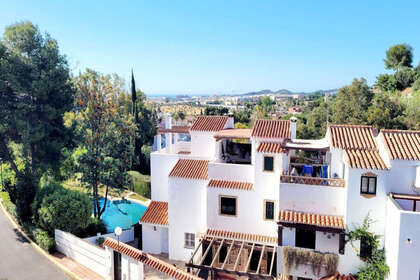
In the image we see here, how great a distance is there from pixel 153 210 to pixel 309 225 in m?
11.8

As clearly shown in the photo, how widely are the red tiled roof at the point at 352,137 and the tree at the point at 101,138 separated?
18.1 metres

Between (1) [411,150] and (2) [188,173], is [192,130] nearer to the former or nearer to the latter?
(2) [188,173]

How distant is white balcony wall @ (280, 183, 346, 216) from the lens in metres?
16.9

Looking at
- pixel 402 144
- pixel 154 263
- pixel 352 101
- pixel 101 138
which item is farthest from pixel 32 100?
pixel 352 101

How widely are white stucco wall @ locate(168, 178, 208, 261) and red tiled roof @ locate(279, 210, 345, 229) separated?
5.95 metres

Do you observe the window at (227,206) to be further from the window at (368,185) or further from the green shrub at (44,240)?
the green shrub at (44,240)

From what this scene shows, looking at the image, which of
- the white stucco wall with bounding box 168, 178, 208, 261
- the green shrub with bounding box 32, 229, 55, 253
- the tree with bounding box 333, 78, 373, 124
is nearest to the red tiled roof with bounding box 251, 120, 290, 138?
the white stucco wall with bounding box 168, 178, 208, 261

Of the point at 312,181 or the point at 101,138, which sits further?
the point at 101,138

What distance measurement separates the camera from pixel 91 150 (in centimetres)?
2711

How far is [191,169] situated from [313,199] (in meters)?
Answer: 8.46

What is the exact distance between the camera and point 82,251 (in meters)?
19.7

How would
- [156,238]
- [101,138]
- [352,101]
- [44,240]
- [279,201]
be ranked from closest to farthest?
[279,201] → [44,240] → [156,238] → [101,138] → [352,101]

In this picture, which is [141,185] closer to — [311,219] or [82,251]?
[82,251]

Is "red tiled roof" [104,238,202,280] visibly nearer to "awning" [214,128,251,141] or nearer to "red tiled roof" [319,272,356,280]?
"red tiled roof" [319,272,356,280]
